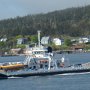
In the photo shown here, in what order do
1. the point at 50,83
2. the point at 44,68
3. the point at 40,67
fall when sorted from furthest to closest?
the point at 40,67 → the point at 44,68 → the point at 50,83

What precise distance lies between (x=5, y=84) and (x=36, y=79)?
4.92m

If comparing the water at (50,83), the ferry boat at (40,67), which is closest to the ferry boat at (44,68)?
the ferry boat at (40,67)

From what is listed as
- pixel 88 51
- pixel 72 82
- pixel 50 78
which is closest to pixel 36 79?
pixel 50 78

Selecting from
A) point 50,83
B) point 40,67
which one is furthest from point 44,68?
point 50,83

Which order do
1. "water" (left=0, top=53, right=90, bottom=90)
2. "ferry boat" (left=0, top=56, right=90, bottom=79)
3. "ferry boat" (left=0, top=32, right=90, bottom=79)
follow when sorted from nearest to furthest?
"water" (left=0, top=53, right=90, bottom=90)
"ferry boat" (left=0, top=56, right=90, bottom=79)
"ferry boat" (left=0, top=32, right=90, bottom=79)

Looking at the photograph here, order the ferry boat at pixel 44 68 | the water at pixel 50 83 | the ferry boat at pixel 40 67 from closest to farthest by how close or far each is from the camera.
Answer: the water at pixel 50 83 < the ferry boat at pixel 44 68 < the ferry boat at pixel 40 67

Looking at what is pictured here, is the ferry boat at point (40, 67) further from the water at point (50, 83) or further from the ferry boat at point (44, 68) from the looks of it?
the water at point (50, 83)

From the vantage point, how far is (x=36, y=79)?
224 feet

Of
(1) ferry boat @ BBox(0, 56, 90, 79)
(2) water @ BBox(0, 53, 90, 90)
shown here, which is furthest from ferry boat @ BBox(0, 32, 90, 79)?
(2) water @ BBox(0, 53, 90, 90)

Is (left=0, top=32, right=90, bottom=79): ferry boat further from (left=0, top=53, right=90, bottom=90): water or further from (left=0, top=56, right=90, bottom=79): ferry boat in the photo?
(left=0, top=53, right=90, bottom=90): water

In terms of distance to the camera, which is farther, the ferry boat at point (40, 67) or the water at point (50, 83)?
the ferry boat at point (40, 67)

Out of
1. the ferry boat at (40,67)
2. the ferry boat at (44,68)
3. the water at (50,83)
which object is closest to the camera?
the water at (50,83)

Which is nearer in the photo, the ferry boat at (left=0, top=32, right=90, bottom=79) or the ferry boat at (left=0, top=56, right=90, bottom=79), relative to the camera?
the ferry boat at (left=0, top=56, right=90, bottom=79)

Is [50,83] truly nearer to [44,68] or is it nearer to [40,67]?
[44,68]
